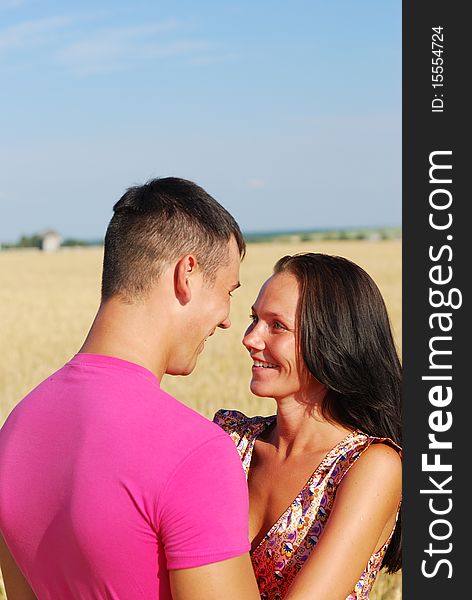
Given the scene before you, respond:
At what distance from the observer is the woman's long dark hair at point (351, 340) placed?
299 centimetres

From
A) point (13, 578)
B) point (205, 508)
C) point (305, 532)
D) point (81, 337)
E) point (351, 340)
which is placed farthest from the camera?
point (81, 337)

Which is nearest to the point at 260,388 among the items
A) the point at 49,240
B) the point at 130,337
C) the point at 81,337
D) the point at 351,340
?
the point at 351,340

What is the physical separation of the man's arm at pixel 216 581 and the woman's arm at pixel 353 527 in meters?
0.55

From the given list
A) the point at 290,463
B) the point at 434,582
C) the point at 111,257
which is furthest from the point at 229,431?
the point at 111,257

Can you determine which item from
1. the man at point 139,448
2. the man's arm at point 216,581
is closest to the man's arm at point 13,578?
the man at point 139,448

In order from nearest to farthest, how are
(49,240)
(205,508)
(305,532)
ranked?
(205,508) < (305,532) < (49,240)

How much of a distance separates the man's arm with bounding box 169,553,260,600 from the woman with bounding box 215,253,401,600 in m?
0.70

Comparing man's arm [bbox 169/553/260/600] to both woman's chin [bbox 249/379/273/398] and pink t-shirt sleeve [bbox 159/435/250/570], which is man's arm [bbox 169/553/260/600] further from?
woman's chin [bbox 249/379/273/398]

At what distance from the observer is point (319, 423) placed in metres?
3.12

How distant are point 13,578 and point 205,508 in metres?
0.78

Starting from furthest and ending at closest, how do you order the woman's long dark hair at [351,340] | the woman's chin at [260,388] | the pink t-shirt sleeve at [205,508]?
the woman's chin at [260,388]
the woman's long dark hair at [351,340]
the pink t-shirt sleeve at [205,508]

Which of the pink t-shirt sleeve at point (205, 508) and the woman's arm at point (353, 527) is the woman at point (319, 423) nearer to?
the woman's arm at point (353, 527)

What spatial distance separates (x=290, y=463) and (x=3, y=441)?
1.11 meters

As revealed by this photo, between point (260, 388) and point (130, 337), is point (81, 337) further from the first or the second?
point (130, 337)
